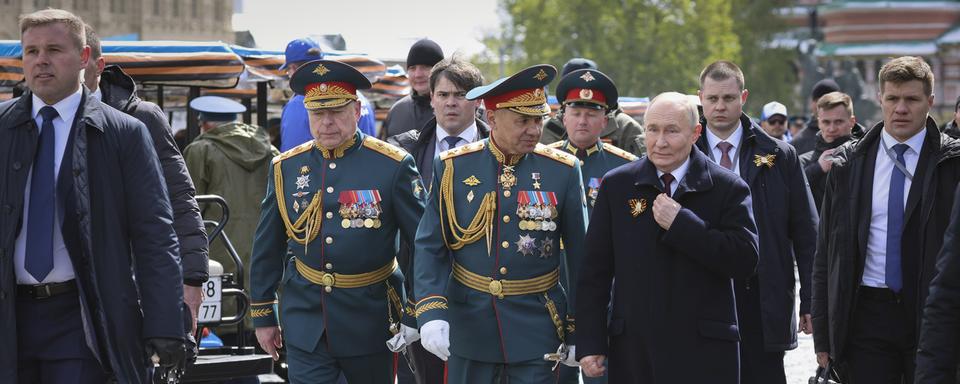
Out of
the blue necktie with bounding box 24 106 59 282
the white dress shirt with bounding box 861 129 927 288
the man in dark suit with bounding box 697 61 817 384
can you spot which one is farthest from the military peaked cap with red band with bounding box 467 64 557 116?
the blue necktie with bounding box 24 106 59 282

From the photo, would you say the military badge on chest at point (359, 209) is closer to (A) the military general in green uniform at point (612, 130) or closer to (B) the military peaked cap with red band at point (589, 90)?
(B) the military peaked cap with red band at point (589, 90)

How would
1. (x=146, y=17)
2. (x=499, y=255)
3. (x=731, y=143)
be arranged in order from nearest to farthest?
(x=499, y=255)
(x=731, y=143)
(x=146, y=17)

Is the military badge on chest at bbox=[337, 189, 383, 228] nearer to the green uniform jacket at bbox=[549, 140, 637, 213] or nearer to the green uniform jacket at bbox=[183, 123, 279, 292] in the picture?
the green uniform jacket at bbox=[549, 140, 637, 213]

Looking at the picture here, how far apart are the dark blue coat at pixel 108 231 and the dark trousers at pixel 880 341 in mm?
3047

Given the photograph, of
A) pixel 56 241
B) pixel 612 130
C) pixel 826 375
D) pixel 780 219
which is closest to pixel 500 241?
pixel 780 219

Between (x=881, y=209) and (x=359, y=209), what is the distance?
2.40 meters

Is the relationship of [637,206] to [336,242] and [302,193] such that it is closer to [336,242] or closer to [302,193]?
[336,242]

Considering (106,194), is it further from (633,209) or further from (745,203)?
(745,203)

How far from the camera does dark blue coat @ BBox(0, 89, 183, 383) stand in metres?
5.76

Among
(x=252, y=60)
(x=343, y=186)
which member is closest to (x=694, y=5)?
(x=252, y=60)

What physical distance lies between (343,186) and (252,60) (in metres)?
6.23

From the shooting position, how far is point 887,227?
697cm

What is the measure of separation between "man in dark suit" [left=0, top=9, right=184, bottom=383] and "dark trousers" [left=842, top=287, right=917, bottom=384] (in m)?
3.03

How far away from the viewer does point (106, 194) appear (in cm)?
590
